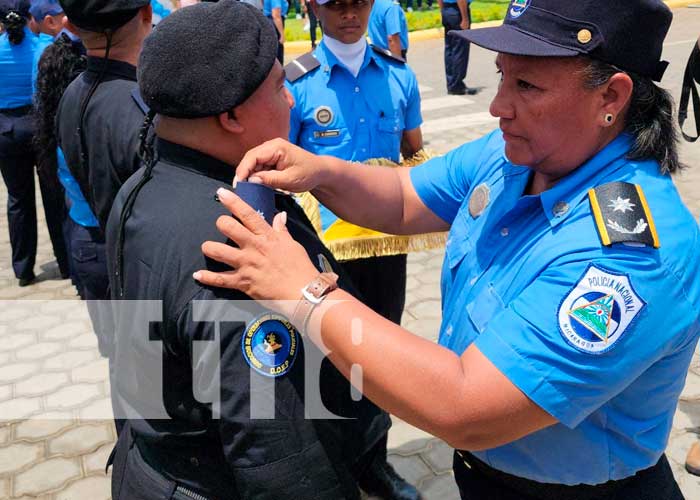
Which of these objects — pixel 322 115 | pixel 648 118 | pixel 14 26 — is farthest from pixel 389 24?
pixel 648 118

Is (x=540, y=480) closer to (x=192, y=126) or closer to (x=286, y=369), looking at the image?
(x=286, y=369)

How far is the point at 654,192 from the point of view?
1.44m

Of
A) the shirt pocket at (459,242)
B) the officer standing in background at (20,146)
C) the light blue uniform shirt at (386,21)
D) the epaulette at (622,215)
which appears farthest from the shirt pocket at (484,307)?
the light blue uniform shirt at (386,21)

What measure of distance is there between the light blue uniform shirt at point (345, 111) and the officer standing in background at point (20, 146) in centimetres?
184

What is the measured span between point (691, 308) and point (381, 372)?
2.17 ft

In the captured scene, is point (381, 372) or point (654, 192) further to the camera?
point (654, 192)

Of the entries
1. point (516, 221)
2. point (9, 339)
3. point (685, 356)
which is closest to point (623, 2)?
point (516, 221)

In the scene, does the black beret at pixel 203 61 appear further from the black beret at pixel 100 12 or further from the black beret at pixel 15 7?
the black beret at pixel 15 7

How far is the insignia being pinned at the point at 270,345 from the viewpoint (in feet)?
4.35

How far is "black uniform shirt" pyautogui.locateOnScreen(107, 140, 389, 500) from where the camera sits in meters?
1.35

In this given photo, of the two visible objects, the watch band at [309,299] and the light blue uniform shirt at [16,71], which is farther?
the light blue uniform shirt at [16,71]

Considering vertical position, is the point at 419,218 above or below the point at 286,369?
below

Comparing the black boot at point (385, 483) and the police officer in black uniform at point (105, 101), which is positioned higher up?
the police officer in black uniform at point (105, 101)

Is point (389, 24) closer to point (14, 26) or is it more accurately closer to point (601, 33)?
point (14, 26)
